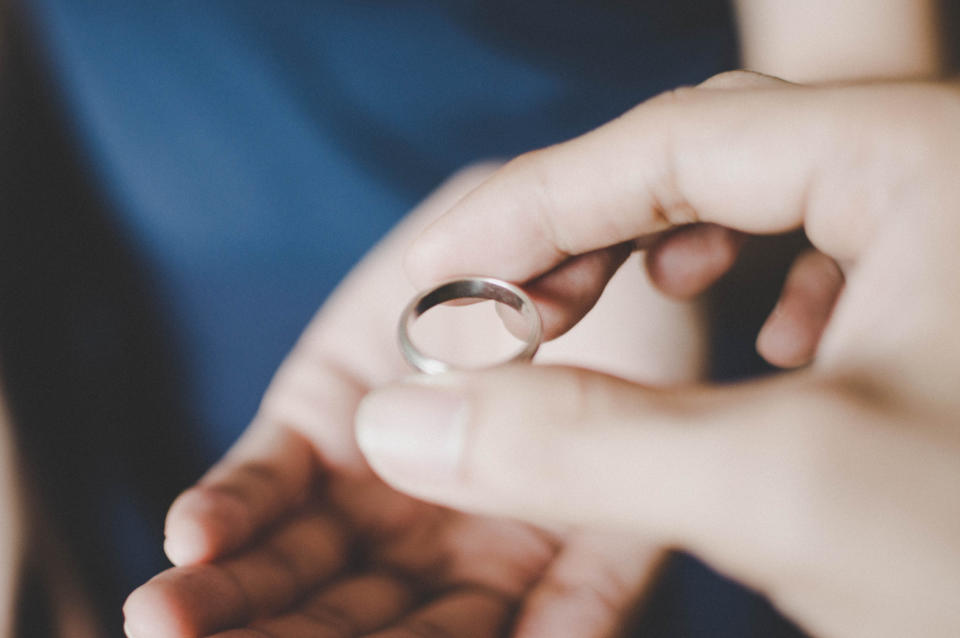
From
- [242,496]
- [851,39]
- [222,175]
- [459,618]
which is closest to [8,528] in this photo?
[242,496]

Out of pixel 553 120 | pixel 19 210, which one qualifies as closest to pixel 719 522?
pixel 553 120

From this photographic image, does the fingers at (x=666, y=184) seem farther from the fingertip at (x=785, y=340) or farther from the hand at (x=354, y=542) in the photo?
the fingertip at (x=785, y=340)

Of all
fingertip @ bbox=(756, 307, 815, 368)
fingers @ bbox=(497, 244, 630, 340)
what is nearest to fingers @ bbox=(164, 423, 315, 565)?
fingers @ bbox=(497, 244, 630, 340)

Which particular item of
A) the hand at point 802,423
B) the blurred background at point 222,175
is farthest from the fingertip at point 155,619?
the blurred background at point 222,175

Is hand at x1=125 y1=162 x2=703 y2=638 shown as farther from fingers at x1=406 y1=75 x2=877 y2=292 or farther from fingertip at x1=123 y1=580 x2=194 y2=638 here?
fingers at x1=406 y1=75 x2=877 y2=292

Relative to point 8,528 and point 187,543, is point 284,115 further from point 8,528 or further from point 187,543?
point 187,543

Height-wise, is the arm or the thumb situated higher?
the arm
